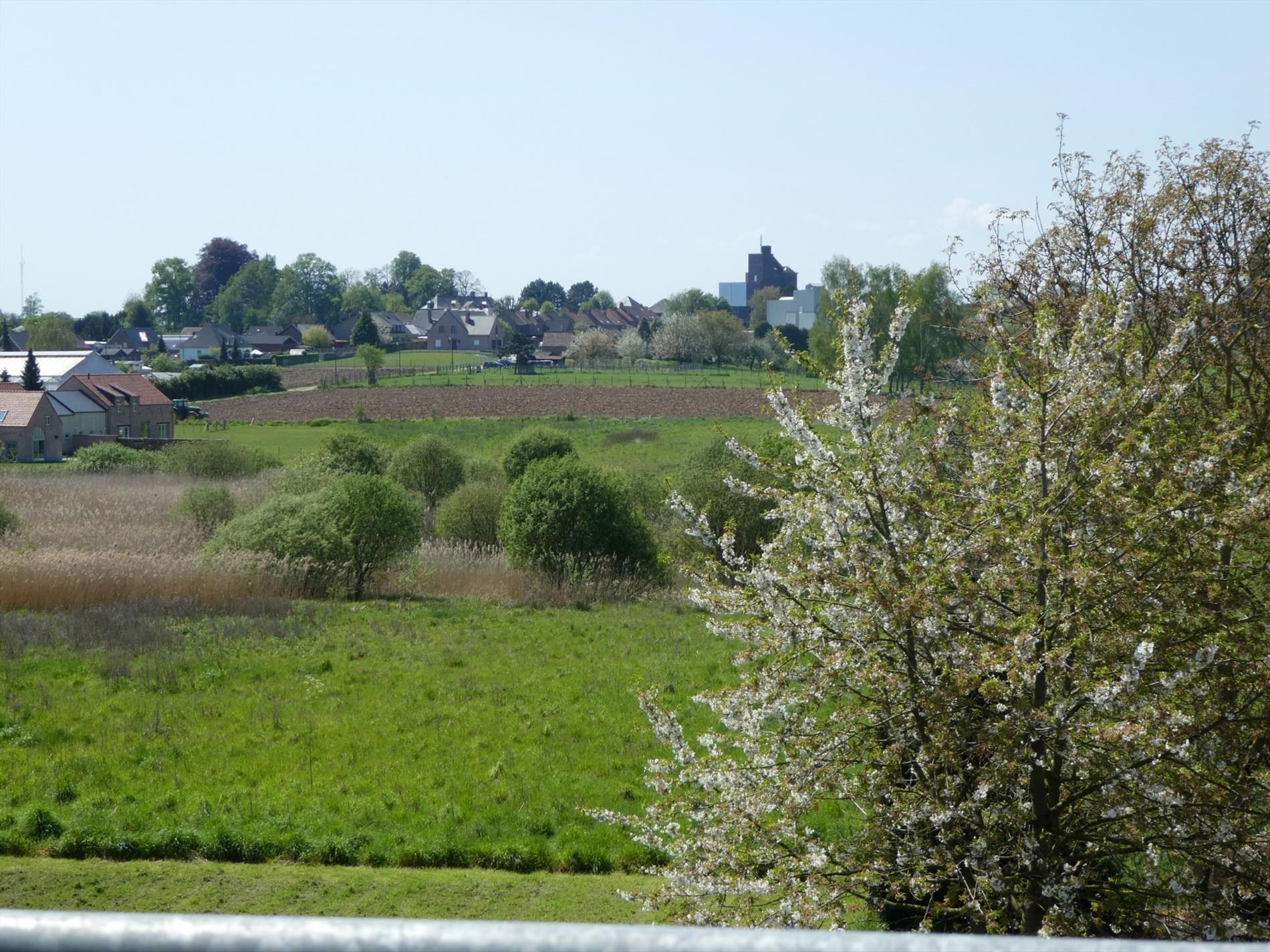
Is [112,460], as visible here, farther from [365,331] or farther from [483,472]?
[365,331]

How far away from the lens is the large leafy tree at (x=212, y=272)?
547 ft

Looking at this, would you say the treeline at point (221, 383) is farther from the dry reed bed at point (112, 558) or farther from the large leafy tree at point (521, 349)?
the dry reed bed at point (112, 558)

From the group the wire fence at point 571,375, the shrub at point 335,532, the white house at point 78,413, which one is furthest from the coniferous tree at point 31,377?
the shrub at point 335,532

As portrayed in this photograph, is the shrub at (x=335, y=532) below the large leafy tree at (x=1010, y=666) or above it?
below

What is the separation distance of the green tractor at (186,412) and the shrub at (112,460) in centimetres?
2647

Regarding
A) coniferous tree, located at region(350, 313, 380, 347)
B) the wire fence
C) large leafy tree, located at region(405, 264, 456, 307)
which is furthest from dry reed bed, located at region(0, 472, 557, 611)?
large leafy tree, located at region(405, 264, 456, 307)

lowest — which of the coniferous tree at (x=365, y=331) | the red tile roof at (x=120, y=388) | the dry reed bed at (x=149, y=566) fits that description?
the dry reed bed at (x=149, y=566)

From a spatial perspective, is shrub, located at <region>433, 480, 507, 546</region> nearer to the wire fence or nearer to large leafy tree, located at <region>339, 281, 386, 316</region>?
the wire fence

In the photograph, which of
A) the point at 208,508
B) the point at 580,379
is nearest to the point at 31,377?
the point at 208,508

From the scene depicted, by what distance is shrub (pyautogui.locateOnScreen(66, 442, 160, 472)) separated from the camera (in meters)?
40.5

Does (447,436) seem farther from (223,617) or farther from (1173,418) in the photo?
(1173,418)

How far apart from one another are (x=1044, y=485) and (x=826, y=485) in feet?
3.76

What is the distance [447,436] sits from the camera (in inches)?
2147

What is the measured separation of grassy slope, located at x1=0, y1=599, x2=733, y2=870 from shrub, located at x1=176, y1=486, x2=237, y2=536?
8.63 meters
